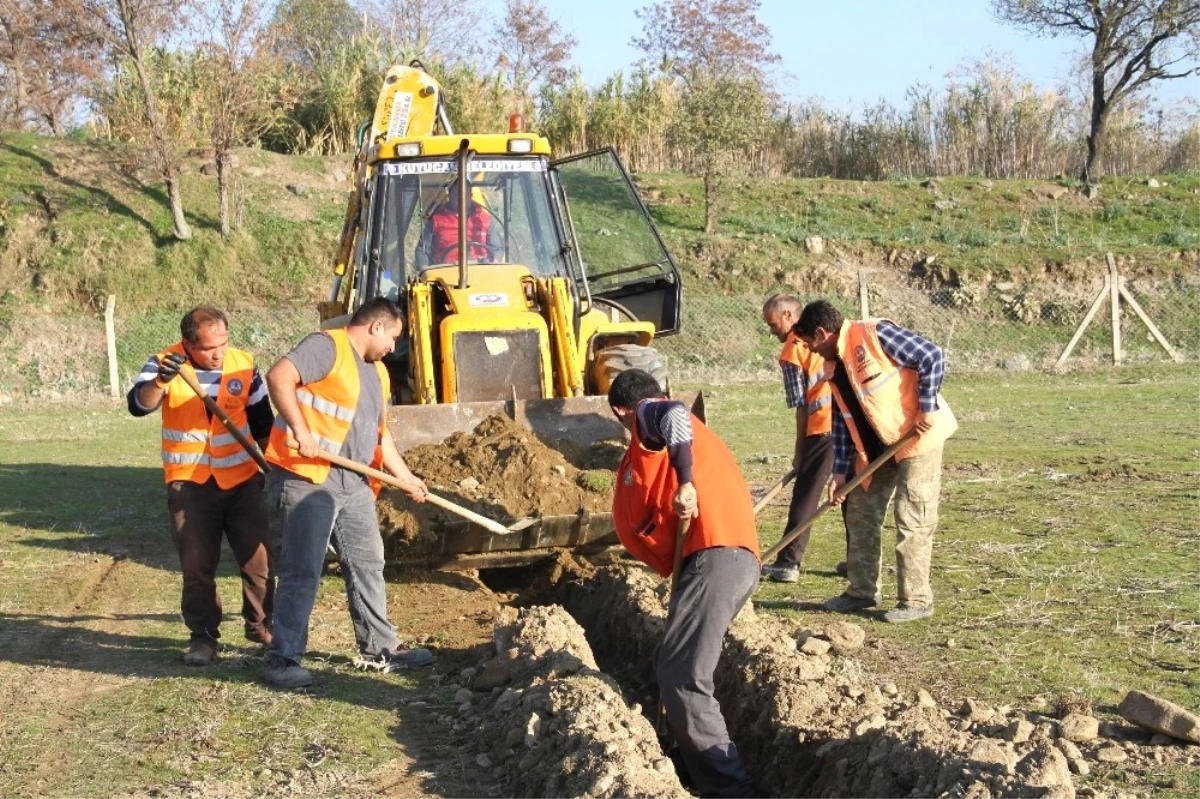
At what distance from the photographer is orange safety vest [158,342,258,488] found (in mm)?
7227

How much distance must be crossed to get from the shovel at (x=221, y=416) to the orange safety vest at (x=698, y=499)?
2.36 metres

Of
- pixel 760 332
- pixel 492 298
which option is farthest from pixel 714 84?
pixel 492 298

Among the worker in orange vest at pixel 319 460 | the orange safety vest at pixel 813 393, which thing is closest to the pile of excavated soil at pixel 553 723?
the worker in orange vest at pixel 319 460

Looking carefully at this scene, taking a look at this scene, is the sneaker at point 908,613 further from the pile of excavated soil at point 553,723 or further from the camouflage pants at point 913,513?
the pile of excavated soil at point 553,723

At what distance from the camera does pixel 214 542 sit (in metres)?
7.29

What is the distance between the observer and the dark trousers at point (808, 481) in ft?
28.7

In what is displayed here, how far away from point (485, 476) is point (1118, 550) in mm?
4251

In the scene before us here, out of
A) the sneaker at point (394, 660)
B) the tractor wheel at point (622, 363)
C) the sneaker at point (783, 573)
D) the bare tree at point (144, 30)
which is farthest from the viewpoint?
the bare tree at point (144, 30)

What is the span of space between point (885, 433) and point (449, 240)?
13.8 feet

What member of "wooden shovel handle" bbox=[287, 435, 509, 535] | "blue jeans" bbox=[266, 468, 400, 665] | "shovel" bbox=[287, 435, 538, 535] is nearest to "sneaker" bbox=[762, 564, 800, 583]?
"shovel" bbox=[287, 435, 538, 535]

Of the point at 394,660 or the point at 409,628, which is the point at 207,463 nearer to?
the point at 394,660

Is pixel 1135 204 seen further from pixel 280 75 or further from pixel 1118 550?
pixel 1118 550

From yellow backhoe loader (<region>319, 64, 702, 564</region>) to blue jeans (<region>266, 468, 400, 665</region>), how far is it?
132 cm

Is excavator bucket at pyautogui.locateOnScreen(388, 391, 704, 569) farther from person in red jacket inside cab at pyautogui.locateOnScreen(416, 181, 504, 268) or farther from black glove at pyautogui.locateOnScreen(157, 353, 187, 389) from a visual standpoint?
black glove at pyautogui.locateOnScreen(157, 353, 187, 389)
